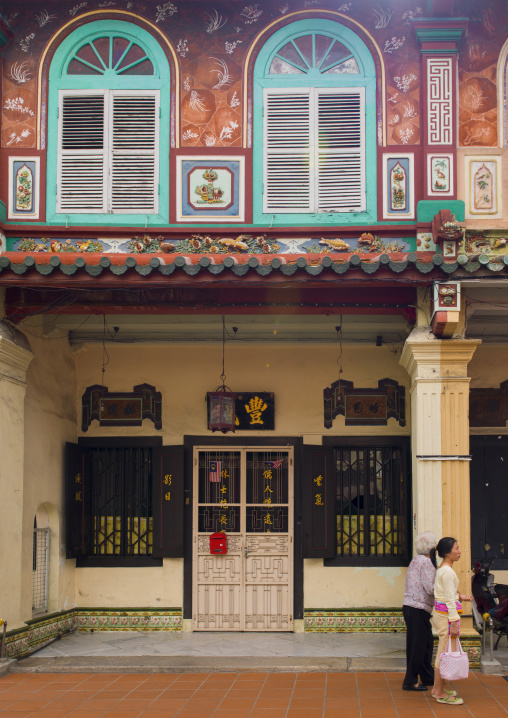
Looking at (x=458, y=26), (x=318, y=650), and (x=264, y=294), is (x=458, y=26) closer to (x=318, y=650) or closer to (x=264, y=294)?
(x=264, y=294)

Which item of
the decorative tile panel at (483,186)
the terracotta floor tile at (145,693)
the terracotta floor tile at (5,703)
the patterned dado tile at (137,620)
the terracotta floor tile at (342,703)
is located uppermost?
the decorative tile panel at (483,186)

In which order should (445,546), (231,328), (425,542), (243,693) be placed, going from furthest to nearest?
1. (231,328)
2. (243,693)
3. (425,542)
4. (445,546)

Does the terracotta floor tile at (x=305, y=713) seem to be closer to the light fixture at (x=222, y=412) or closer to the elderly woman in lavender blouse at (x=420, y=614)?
the elderly woman in lavender blouse at (x=420, y=614)

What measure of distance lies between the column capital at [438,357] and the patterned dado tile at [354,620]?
3674 millimetres

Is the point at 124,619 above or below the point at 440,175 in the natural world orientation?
below

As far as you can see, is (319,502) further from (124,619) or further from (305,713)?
(305,713)

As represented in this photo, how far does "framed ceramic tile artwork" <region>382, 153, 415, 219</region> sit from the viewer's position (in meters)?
9.86

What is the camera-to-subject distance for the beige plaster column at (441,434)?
29.7ft

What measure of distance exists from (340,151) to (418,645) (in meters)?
5.54

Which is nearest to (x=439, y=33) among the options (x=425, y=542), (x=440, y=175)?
(x=440, y=175)

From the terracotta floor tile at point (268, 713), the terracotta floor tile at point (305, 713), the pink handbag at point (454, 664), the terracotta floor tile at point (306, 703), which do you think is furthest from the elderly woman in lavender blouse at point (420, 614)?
the terracotta floor tile at point (268, 713)

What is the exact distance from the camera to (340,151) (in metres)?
10.1

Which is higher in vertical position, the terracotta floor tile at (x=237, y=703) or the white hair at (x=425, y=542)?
the white hair at (x=425, y=542)

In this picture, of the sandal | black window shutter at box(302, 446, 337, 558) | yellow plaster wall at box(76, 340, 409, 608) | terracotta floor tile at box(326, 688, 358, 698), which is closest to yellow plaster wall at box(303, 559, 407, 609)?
black window shutter at box(302, 446, 337, 558)
